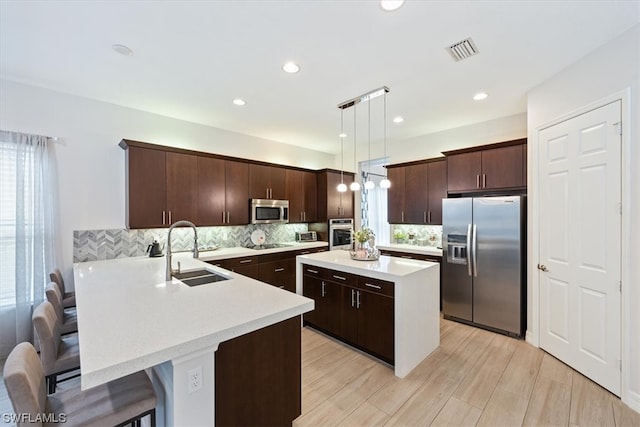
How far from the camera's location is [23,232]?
2941 mm

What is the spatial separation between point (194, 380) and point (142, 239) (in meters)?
3.16

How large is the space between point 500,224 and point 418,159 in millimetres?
2077

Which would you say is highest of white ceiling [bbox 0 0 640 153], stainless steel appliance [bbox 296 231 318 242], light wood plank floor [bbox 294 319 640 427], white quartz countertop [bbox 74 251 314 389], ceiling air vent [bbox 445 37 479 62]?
white ceiling [bbox 0 0 640 153]

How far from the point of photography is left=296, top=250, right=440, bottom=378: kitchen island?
2.56 metres

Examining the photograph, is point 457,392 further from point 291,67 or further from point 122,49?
point 122,49

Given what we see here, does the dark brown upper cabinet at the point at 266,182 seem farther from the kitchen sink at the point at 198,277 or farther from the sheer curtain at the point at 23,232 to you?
the sheer curtain at the point at 23,232

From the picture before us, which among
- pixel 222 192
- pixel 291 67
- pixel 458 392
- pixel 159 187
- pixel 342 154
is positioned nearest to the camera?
pixel 458 392

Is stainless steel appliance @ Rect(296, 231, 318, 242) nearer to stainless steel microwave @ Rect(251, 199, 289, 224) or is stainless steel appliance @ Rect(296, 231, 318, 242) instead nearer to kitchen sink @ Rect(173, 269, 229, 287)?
stainless steel microwave @ Rect(251, 199, 289, 224)

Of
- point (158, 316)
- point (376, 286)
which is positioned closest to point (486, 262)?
point (376, 286)

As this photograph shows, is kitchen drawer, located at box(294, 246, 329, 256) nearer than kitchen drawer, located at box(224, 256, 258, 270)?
No

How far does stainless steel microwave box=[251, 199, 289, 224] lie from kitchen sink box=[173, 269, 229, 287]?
6.44 feet

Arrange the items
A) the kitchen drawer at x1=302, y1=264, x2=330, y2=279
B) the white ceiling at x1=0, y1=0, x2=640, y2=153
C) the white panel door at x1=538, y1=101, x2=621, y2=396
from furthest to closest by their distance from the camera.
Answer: the kitchen drawer at x1=302, y1=264, x2=330, y2=279
the white panel door at x1=538, y1=101, x2=621, y2=396
the white ceiling at x1=0, y1=0, x2=640, y2=153

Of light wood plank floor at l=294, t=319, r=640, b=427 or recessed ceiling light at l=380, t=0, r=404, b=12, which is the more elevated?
recessed ceiling light at l=380, t=0, r=404, b=12

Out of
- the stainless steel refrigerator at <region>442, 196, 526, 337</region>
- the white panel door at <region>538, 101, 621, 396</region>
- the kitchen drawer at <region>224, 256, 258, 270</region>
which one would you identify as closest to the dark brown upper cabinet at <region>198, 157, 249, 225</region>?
the kitchen drawer at <region>224, 256, 258, 270</region>
